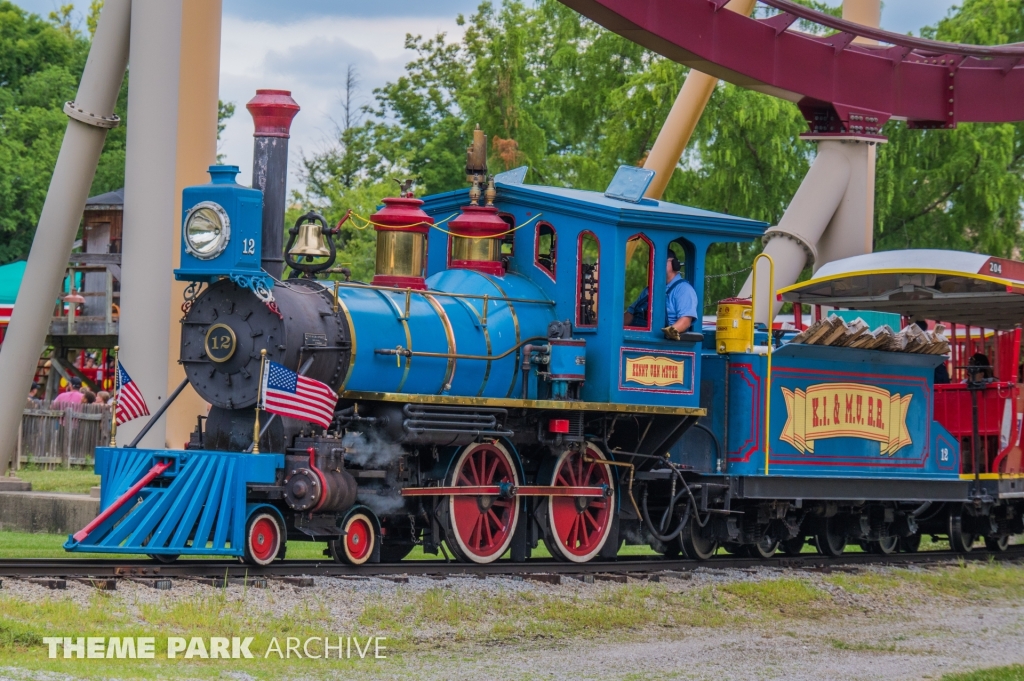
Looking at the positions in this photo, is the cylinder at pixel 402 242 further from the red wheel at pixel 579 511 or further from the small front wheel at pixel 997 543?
the small front wheel at pixel 997 543

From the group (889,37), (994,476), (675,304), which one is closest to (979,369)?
(994,476)

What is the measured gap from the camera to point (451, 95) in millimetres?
42344

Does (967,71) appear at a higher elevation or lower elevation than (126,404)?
higher

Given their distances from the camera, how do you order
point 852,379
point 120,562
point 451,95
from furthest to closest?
1. point 451,95
2. point 852,379
3. point 120,562

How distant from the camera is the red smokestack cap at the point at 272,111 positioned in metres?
10.8

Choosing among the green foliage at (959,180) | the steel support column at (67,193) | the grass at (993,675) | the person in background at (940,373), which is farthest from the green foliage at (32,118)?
the grass at (993,675)

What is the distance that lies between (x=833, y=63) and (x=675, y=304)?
652 cm

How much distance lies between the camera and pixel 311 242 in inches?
445

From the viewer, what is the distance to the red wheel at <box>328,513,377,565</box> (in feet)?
36.0

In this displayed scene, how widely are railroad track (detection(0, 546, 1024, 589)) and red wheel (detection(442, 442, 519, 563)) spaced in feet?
0.62

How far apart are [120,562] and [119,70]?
21.5 ft

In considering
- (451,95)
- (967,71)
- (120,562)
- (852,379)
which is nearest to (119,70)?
(120,562)

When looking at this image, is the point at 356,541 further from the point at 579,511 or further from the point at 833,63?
the point at 833,63

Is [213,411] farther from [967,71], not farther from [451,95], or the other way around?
[451,95]
